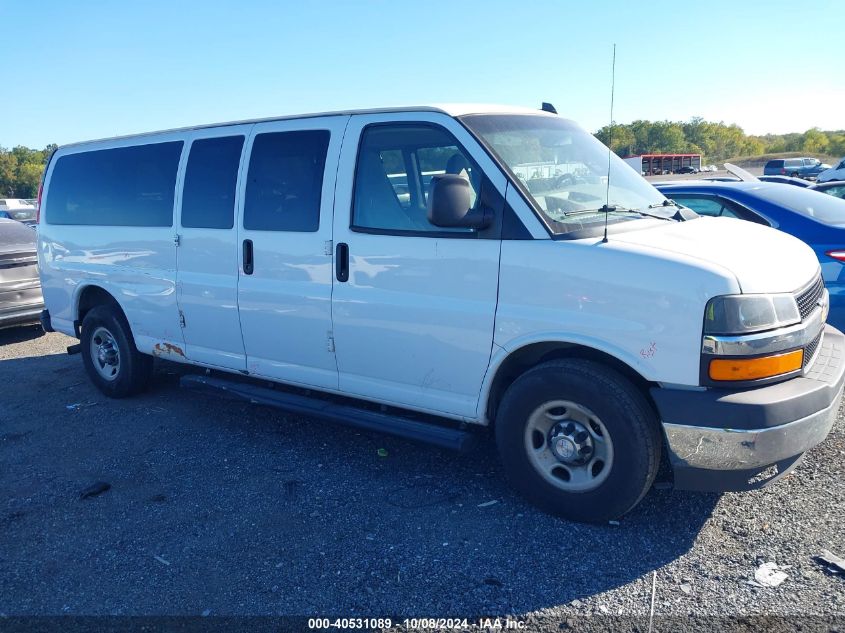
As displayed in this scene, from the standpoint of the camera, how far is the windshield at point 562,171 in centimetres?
377

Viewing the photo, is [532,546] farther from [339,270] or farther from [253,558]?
[339,270]

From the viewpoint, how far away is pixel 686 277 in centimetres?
316

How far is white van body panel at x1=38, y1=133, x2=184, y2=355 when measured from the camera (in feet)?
17.9

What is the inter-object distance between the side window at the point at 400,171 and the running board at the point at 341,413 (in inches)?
45.6

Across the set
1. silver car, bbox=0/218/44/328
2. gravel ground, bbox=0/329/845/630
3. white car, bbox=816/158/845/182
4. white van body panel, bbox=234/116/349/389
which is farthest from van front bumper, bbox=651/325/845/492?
white car, bbox=816/158/845/182

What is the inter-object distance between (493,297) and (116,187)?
380 cm

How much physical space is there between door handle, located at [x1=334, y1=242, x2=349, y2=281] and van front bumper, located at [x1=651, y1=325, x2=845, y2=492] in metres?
1.97

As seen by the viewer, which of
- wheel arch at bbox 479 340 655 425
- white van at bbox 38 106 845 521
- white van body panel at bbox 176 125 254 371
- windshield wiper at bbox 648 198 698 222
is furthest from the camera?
white van body panel at bbox 176 125 254 371

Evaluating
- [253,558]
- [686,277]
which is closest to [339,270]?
[253,558]

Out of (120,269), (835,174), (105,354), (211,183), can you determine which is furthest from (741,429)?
(835,174)

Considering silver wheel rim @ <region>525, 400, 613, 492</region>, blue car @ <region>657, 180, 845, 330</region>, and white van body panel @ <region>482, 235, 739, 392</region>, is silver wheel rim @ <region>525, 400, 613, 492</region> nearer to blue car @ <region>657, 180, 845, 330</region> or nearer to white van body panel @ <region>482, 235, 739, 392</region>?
white van body panel @ <region>482, 235, 739, 392</region>

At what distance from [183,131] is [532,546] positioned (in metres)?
4.04

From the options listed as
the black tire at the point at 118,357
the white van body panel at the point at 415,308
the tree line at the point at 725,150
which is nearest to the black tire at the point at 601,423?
the white van body panel at the point at 415,308

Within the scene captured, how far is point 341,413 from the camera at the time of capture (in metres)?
4.48
